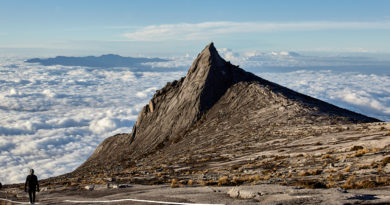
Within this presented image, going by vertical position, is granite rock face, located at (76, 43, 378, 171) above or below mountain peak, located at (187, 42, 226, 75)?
below

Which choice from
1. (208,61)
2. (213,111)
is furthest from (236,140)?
(208,61)

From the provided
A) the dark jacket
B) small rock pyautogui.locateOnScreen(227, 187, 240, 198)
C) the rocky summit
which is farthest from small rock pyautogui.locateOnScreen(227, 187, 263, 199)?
the dark jacket

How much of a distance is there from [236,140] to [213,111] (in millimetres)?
19762

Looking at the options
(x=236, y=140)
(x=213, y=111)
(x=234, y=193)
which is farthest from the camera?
(x=213, y=111)

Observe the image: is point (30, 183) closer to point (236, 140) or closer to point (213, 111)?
point (236, 140)

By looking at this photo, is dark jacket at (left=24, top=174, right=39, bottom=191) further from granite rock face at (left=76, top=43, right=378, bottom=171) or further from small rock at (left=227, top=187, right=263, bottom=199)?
granite rock face at (left=76, top=43, right=378, bottom=171)

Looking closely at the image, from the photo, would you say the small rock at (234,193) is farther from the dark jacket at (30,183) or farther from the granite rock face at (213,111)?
the granite rock face at (213,111)

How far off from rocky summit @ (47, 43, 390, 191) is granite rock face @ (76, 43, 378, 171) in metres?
0.20

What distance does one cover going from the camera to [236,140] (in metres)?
44.6

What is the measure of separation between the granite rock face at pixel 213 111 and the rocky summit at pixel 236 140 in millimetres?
204

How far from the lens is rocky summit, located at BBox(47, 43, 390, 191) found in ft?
76.8

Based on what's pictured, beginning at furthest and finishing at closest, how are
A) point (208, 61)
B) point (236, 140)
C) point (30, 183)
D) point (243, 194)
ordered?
point (208, 61) < point (236, 140) < point (30, 183) < point (243, 194)

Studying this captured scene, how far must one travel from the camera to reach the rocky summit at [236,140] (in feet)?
76.8

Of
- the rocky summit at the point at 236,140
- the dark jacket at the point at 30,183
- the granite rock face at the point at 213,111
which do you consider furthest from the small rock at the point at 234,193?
the granite rock face at the point at 213,111
